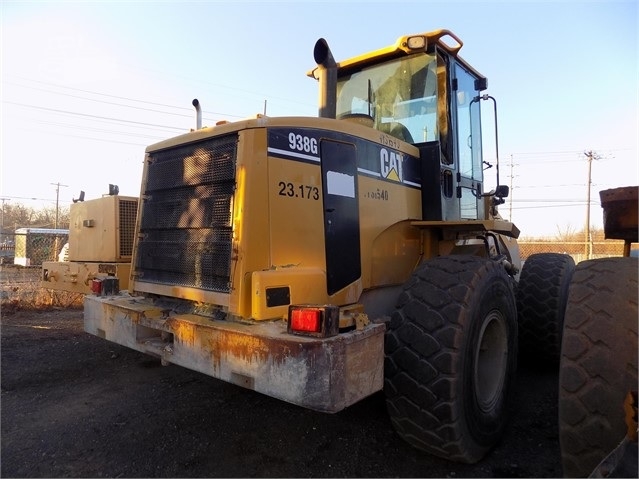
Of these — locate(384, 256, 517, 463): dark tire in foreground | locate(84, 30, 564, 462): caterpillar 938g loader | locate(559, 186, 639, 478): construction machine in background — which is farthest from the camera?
locate(384, 256, 517, 463): dark tire in foreground

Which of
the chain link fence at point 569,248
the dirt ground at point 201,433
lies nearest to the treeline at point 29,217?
the chain link fence at point 569,248

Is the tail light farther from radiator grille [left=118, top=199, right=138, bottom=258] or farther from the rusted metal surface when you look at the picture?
radiator grille [left=118, top=199, right=138, bottom=258]

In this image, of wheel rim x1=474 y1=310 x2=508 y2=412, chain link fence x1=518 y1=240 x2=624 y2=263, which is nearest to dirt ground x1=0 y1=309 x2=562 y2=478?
wheel rim x1=474 y1=310 x2=508 y2=412

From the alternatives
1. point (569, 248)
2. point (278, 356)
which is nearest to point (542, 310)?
point (278, 356)

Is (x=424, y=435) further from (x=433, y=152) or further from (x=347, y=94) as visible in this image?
(x=347, y=94)

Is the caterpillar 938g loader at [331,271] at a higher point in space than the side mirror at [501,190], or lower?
lower

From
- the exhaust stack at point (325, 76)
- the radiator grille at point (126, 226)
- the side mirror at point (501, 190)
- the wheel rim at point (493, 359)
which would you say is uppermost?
the exhaust stack at point (325, 76)

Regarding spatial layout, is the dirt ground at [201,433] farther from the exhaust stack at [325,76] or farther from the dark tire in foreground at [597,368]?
the exhaust stack at [325,76]

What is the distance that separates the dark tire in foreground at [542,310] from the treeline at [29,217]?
4639cm

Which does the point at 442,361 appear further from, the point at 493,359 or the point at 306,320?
the point at 493,359

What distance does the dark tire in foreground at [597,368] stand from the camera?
7.73ft

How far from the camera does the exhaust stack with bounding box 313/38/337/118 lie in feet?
11.6

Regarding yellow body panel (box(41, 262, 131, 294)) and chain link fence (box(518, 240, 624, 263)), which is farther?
chain link fence (box(518, 240, 624, 263))

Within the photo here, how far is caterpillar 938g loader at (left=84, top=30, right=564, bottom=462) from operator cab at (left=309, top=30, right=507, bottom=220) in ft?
0.06
